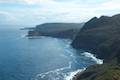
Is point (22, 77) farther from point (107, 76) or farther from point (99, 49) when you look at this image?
point (99, 49)

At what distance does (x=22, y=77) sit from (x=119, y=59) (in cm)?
4521

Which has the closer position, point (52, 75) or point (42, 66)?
point (52, 75)

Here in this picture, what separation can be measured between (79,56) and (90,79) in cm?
8677

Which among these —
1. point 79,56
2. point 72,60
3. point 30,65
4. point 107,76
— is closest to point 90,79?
point 107,76

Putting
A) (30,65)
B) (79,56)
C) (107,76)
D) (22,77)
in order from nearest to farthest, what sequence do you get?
(107,76)
(22,77)
(30,65)
(79,56)

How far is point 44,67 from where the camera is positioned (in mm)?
152500

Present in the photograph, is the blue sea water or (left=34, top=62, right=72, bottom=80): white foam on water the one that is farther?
the blue sea water

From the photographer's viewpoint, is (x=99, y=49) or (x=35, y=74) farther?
(x=99, y=49)

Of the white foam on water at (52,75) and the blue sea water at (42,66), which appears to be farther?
the blue sea water at (42,66)

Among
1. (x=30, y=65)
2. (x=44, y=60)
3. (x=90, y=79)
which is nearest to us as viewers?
(x=90, y=79)

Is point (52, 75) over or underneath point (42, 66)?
over

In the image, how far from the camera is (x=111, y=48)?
588 ft

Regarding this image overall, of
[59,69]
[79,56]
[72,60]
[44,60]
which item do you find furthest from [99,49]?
[59,69]

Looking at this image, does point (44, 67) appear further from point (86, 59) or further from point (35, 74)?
point (86, 59)
